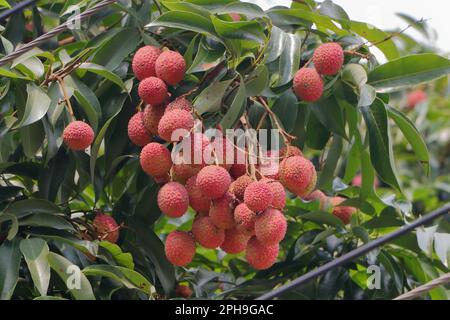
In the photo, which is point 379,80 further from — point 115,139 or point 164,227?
point 164,227

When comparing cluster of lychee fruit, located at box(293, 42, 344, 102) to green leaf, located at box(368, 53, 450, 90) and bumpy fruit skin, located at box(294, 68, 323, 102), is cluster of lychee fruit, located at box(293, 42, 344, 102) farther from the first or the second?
green leaf, located at box(368, 53, 450, 90)

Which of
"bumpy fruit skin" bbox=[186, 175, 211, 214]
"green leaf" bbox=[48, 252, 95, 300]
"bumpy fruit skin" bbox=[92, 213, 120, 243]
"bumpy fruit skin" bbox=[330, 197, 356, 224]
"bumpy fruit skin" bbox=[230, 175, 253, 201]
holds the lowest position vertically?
"bumpy fruit skin" bbox=[330, 197, 356, 224]

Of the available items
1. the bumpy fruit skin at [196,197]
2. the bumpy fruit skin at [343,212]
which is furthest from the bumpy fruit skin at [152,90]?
the bumpy fruit skin at [343,212]

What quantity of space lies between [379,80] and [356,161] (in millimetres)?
271

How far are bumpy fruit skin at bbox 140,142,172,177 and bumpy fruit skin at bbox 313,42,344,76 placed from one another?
0.88ft

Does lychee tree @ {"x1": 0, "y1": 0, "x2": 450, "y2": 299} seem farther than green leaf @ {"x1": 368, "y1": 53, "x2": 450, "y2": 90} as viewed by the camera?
No

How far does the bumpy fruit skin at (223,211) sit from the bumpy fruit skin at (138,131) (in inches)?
6.4

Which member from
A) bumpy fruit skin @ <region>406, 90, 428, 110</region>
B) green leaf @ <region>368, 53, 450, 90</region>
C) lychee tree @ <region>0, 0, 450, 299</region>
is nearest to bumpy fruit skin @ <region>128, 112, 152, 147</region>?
lychee tree @ <region>0, 0, 450, 299</region>

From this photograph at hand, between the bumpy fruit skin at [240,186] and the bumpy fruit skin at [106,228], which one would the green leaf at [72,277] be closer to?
the bumpy fruit skin at [106,228]

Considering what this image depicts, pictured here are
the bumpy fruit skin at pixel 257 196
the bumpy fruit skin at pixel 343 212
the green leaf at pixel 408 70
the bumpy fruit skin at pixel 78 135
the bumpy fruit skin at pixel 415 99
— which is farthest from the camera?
the bumpy fruit skin at pixel 415 99

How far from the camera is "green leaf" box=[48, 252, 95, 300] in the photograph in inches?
51.4

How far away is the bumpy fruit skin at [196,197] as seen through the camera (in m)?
1.29

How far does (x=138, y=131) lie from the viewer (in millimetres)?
1360

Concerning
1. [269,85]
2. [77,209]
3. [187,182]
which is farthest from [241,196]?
[77,209]
